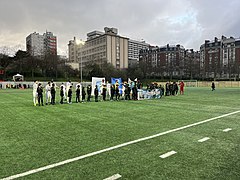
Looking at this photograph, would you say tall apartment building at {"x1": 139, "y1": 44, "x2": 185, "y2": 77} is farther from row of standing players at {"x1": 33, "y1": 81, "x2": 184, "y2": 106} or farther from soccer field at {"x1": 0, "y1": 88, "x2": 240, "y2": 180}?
soccer field at {"x1": 0, "y1": 88, "x2": 240, "y2": 180}

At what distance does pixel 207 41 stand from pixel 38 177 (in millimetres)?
131283

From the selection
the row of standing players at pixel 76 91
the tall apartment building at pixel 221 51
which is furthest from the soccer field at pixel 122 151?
the tall apartment building at pixel 221 51

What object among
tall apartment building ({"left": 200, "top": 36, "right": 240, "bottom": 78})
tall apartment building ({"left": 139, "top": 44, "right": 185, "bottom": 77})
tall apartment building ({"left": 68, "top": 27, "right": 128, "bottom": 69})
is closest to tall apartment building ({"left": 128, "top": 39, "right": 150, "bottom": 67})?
tall apartment building ({"left": 139, "top": 44, "right": 185, "bottom": 77})

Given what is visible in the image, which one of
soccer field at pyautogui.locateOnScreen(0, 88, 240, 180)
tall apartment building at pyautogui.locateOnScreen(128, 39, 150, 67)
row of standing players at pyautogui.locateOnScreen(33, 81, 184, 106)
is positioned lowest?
soccer field at pyautogui.locateOnScreen(0, 88, 240, 180)

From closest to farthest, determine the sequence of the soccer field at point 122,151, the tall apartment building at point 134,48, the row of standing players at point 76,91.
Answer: the soccer field at point 122,151 → the row of standing players at point 76,91 → the tall apartment building at point 134,48

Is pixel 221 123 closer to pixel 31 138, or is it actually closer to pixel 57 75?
pixel 31 138

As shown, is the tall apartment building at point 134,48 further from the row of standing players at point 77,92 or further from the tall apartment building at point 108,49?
the row of standing players at point 77,92

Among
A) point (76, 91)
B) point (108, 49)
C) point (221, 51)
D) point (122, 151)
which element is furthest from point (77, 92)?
point (221, 51)

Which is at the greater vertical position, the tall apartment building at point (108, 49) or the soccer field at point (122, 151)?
the tall apartment building at point (108, 49)

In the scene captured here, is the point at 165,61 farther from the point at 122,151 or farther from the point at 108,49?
the point at 122,151

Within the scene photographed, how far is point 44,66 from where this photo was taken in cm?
6444

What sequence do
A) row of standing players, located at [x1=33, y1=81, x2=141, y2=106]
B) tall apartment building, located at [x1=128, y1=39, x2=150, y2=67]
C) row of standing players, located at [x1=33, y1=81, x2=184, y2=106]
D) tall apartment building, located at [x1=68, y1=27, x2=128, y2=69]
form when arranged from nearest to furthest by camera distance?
row of standing players, located at [x1=33, y1=81, x2=184, y2=106], row of standing players, located at [x1=33, y1=81, x2=141, y2=106], tall apartment building, located at [x1=68, y1=27, x2=128, y2=69], tall apartment building, located at [x1=128, y1=39, x2=150, y2=67]

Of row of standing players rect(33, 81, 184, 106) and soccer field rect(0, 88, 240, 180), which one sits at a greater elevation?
row of standing players rect(33, 81, 184, 106)

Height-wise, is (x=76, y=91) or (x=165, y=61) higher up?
(x=165, y=61)
